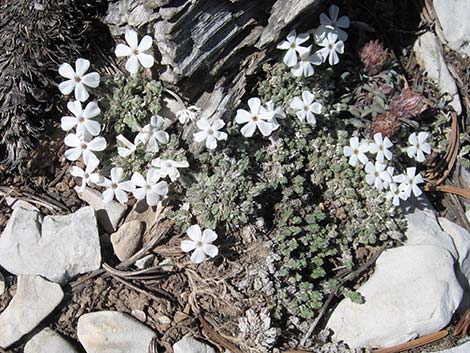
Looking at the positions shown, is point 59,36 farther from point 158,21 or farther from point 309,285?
point 309,285

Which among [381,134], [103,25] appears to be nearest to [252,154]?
[381,134]

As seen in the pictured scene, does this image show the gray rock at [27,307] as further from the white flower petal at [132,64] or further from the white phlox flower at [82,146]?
the white flower petal at [132,64]

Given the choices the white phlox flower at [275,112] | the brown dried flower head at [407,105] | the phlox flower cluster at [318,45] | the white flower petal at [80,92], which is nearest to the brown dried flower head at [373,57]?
the phlox flower cluster at [318,45]

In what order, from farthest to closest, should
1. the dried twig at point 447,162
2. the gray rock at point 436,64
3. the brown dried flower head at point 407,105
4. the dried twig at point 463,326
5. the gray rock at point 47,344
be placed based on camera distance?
the gray rock at point 436,64 → the dried twig at point 447,162 → the brown dried flower head at point 407,105 → the dried twig at point 463,326 → the gray rock at point 47,344

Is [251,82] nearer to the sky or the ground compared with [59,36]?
nearer to the ground

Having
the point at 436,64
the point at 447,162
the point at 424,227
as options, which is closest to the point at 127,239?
the point at 424,227

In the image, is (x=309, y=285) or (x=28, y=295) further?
(x=309, y=285)
